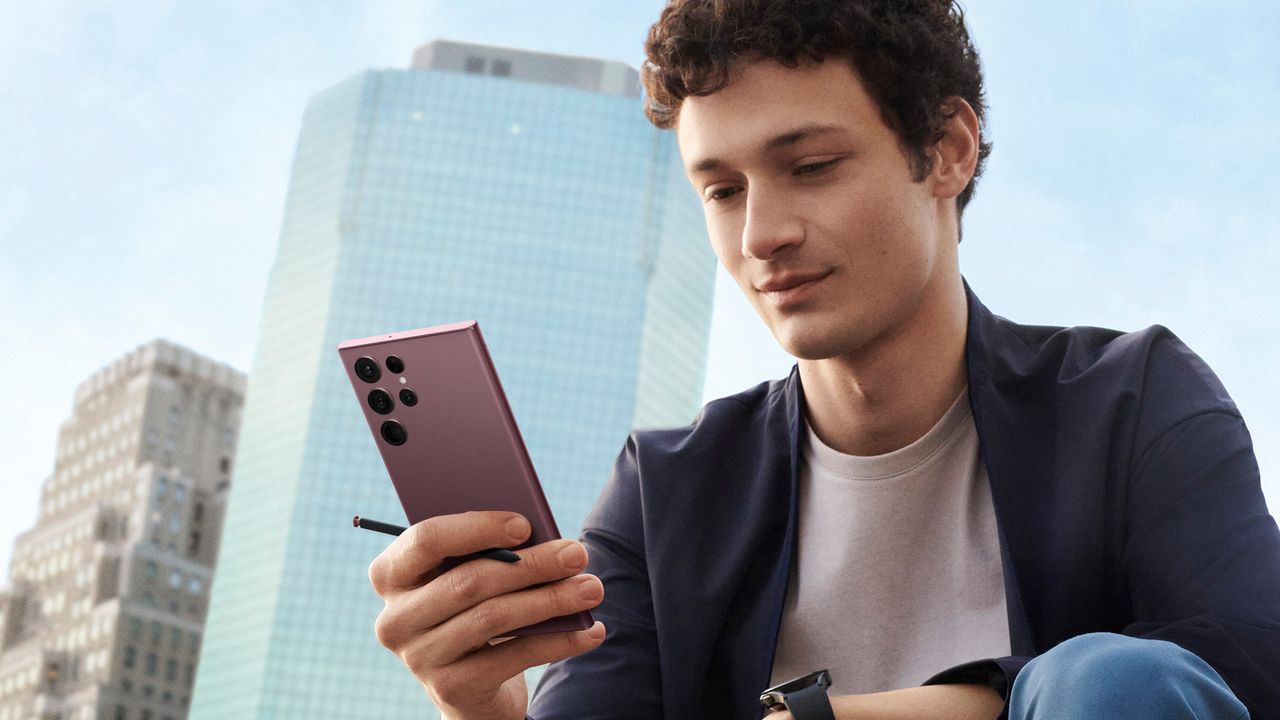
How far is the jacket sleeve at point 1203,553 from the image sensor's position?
1914 mm

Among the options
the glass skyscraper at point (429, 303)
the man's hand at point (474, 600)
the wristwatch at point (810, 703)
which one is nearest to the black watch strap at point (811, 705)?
the wristwatch at point (810, 703)

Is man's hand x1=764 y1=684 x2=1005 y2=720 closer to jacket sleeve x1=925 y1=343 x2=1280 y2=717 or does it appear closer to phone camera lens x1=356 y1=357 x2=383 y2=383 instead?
jacket sleeve x1=925 y1=343 x2=1280 y2=717

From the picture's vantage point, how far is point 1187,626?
1955 millimetres

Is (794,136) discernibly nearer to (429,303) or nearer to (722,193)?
(722,193)

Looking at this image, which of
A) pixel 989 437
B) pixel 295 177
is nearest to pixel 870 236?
pixel 989 437

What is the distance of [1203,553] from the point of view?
6.82 feet

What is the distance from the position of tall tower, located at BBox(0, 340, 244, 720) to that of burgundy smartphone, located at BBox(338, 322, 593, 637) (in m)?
83.2

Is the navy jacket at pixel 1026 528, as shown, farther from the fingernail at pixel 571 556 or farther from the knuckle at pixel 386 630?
the fingernail at pixel 571 556

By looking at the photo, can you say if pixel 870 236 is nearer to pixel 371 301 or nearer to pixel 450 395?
pixel 450 395

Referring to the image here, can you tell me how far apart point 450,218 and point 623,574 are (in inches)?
3798

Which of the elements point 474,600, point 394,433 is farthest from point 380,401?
point 474,600

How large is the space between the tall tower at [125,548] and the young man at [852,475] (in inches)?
3269

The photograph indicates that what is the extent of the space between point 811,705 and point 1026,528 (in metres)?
0.65

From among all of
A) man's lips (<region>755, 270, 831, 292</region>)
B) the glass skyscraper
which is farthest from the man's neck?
the glass skyscraper
